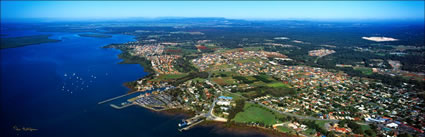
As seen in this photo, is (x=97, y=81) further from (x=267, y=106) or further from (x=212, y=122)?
(x=267, y=106)

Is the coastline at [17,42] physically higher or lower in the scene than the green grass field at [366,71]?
higher

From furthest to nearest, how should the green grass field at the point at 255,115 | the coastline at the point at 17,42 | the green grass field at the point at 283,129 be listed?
1. the coastline at the point at 17,42
2. the green grass field at the point at 255,115
3. the green grass field at the point at 283,129

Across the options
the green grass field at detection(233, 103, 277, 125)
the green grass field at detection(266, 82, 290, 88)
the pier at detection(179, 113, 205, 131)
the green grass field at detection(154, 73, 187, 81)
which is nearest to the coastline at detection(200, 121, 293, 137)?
the pier at detection(179, 113, 205, 131)

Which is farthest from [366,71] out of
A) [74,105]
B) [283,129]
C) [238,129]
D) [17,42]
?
[17,42]

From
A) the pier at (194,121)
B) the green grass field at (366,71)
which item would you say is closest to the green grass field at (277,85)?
the pier at (194,121)

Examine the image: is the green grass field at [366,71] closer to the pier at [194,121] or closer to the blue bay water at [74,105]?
the pier at [194,121]
